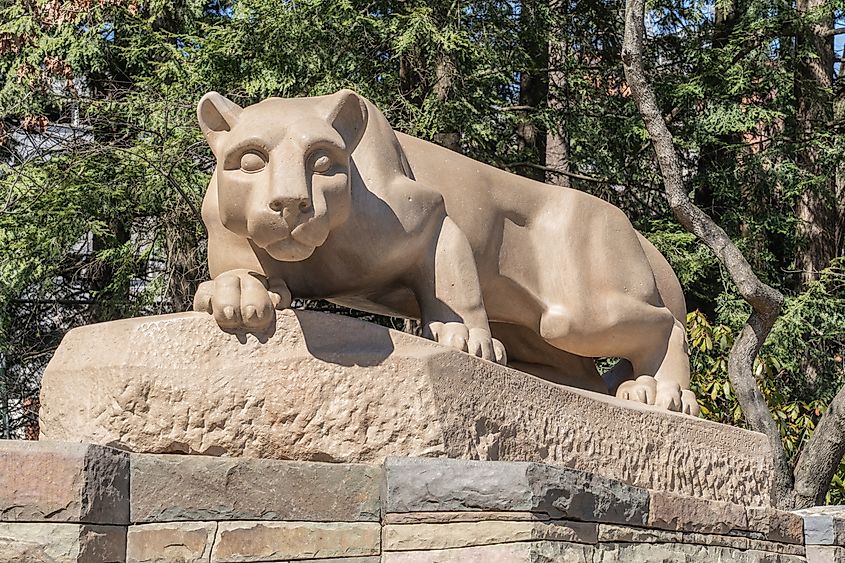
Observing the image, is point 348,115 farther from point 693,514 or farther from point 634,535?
point 693,514

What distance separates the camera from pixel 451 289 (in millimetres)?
3764

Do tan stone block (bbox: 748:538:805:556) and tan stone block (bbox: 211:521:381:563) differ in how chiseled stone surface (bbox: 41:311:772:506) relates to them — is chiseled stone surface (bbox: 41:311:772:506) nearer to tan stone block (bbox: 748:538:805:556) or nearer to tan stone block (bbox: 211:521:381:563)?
tan stone block (bbox: 211:521:381:563)

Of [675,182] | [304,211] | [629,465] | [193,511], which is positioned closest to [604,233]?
[629,465]

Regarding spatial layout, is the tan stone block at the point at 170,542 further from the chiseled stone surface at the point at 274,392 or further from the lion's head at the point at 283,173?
the lion's head at the point at 283,173

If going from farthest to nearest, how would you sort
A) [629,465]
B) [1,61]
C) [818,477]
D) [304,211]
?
[1,61]
[818,477]
[629,465]
[304,211]

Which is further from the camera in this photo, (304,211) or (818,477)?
(818,477)

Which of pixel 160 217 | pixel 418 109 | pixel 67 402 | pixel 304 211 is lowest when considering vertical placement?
pixel 67 402

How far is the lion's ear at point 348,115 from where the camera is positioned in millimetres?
3533

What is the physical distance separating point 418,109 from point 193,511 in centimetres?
662

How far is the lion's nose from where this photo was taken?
3.24m

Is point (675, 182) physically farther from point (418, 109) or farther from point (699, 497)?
point (699, 497)

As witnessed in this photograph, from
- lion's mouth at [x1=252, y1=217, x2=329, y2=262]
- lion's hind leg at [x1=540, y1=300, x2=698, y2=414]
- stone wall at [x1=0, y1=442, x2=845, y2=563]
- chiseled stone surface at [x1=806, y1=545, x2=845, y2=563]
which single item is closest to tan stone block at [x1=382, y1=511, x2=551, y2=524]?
stone wall at [x1=0, y1=442, x2=845, y2=563]

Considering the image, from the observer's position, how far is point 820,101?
11000mm

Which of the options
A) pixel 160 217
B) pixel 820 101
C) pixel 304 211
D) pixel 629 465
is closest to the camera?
pixel 304 211
